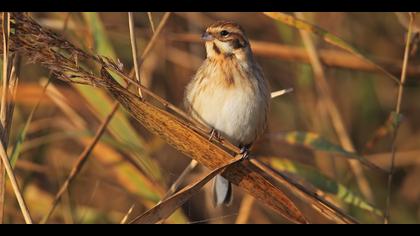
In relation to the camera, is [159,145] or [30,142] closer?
[30,142]

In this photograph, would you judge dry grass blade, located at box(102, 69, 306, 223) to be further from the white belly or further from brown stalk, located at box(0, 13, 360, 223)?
the white belly

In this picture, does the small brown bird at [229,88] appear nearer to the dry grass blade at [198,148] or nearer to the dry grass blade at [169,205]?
the dry grass blade at [198,148]

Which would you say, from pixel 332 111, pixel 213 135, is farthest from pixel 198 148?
pixel 332 111

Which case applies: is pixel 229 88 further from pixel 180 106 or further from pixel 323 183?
pixel 180 106
